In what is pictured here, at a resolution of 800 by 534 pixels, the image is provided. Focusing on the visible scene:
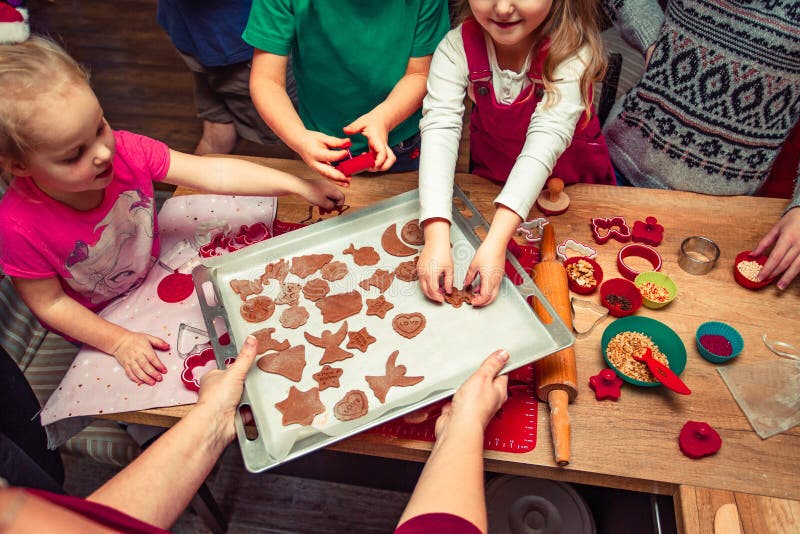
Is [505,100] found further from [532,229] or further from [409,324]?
[409,324]

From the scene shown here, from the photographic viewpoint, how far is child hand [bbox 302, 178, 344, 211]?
3.88 ft

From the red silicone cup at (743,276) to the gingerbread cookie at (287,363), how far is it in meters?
0.86

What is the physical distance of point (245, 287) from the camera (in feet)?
3.43

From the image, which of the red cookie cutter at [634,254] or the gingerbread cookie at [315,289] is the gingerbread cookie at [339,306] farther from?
the red cookie cutter at [634,254]

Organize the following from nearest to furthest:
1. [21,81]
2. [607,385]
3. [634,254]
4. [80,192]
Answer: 1. [21,81]
2. [607,385]
3. [80,192]
4. [634,254]

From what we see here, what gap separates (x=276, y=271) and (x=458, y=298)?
36 cm

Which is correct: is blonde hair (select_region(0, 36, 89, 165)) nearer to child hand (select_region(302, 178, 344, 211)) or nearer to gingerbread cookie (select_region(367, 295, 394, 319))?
child hand (select_region(302, 178, 344, 211))

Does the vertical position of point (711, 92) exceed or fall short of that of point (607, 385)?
it exceeds it

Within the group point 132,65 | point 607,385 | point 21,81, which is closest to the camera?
point 21,81

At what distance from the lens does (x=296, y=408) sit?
34.8 inches

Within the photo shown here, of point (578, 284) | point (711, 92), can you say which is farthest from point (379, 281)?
point (711, 92)

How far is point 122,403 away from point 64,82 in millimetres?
547

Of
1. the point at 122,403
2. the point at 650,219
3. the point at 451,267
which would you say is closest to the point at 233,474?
the point at 122,403

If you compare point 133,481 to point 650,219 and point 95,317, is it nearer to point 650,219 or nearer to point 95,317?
point 95,317
